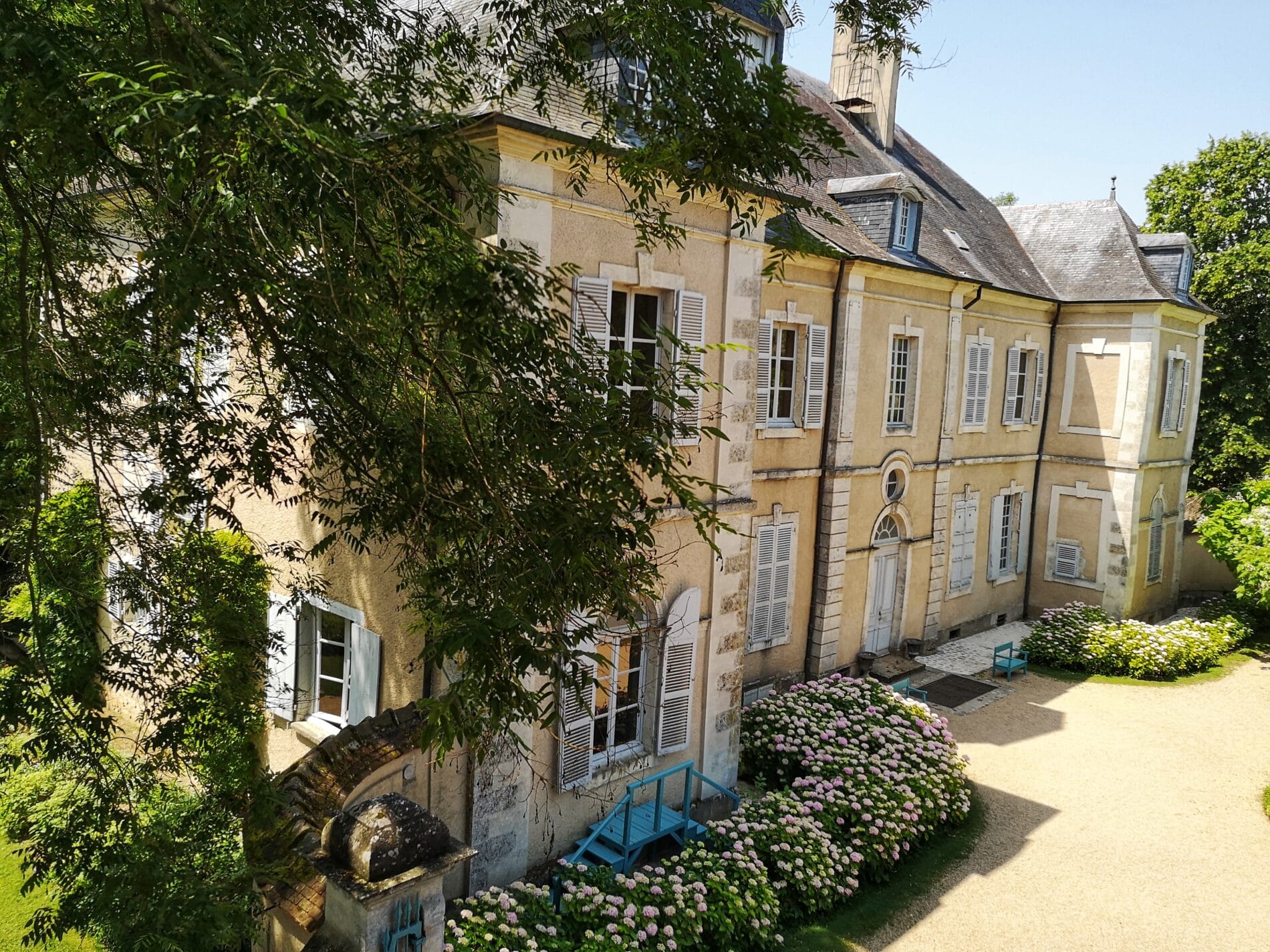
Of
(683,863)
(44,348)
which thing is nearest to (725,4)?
(44,348)

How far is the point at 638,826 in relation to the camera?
8.07 m

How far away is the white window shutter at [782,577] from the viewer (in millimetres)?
12461

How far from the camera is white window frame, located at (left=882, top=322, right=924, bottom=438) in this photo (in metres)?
13.9

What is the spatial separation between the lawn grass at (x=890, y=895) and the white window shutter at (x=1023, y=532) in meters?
8.87

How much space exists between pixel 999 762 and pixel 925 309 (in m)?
6.79

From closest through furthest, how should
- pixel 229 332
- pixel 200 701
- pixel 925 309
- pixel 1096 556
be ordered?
pixel 229 332, pixel 200 701, pixel 925 309, pixel 1096 556

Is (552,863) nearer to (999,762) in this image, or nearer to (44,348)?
(44,348)

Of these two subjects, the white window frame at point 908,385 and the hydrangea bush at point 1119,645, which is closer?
the white window frame at point 908,385

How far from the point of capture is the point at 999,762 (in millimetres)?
11547

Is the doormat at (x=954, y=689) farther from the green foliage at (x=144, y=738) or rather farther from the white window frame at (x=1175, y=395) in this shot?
the green foliage at (x=144, y=738)

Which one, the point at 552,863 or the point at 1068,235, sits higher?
the point at 1068,235

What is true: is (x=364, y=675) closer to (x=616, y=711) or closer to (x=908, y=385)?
(x=616, y=711)

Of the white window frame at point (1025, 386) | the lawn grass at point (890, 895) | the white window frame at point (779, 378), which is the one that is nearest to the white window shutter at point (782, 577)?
the white window frame at point (779, 378)

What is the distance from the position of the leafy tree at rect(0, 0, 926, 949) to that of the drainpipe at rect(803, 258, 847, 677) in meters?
7.62
